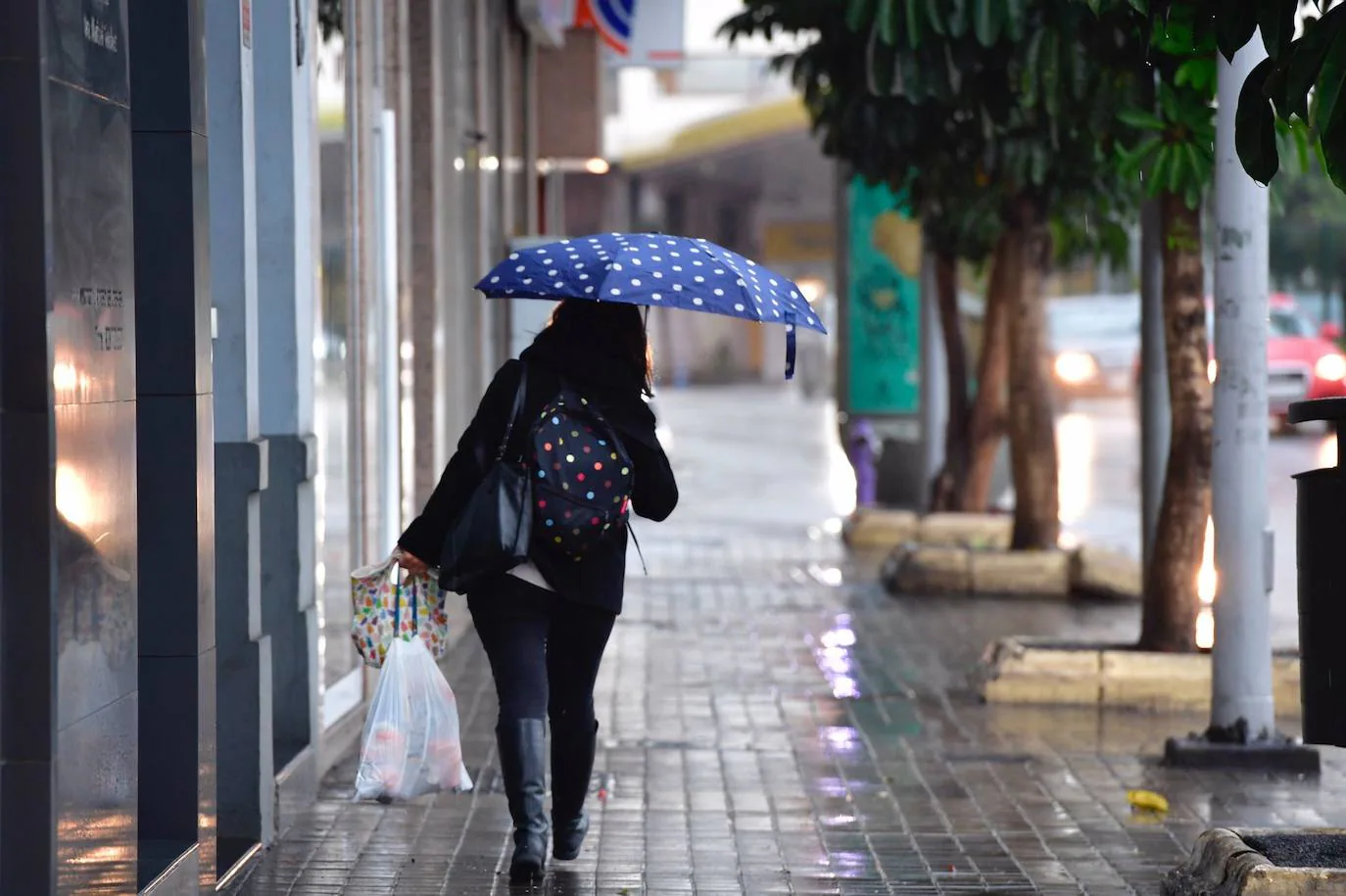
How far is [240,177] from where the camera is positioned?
20.7 feet

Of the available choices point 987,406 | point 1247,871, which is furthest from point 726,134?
point 1247,871

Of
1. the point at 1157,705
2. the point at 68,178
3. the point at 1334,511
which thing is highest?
the point at 68,178

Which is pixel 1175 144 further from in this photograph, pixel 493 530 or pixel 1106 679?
pixel 493 530

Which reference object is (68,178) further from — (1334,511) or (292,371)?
(1334,511)

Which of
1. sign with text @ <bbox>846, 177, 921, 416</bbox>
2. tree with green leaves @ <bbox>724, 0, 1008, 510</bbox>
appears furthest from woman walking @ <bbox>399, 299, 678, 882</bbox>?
sign with text @ <bbox>846, 177, 921, 416</bbox>

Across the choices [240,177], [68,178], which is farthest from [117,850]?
[240,177]

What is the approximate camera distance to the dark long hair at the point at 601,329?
5.91 metres

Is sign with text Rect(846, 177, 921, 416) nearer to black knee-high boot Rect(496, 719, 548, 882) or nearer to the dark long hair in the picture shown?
the dark long hair

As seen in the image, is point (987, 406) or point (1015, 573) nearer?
point (1015, 573)

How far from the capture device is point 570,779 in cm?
616

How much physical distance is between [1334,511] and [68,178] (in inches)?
126

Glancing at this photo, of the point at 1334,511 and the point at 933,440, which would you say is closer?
the point at 1334,511

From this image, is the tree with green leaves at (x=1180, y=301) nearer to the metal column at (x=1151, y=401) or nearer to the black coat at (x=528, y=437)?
the metal column at (x=1151, y=401)

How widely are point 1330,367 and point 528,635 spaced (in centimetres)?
2928
